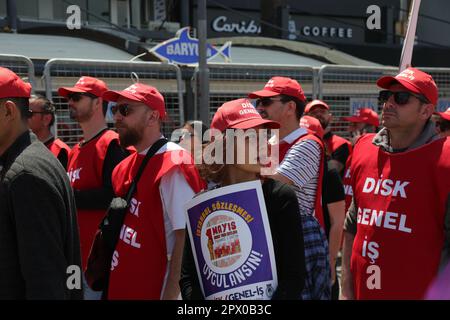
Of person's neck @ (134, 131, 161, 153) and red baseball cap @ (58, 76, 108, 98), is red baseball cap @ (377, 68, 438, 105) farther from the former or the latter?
red baseball cap @ (58, 76, 108, 98)

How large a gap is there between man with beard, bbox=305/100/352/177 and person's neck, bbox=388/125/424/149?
10.4 ft

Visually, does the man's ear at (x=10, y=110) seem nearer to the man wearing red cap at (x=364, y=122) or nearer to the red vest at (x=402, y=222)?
the red vest at (x=402, y=222)

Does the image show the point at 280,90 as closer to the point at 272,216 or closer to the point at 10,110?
the point at 272,216

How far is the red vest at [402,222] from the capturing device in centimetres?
333

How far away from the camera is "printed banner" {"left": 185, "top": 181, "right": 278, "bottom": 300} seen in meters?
2.76

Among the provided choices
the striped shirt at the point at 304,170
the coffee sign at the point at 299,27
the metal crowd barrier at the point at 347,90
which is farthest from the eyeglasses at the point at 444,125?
the coffee sign at the point at 299,27

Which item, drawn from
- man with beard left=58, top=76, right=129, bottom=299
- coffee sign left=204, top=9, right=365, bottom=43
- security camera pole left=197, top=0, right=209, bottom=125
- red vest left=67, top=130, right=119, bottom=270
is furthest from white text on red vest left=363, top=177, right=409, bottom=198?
coffee sign left=204, top=9, right=365, bottom=43

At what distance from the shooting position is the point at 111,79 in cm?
680

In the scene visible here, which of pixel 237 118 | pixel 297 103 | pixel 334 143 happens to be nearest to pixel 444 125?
pixel 334 143

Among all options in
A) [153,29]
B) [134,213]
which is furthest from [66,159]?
[153,29]

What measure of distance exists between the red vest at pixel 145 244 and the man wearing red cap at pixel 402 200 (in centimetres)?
96

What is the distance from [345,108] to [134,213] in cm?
559

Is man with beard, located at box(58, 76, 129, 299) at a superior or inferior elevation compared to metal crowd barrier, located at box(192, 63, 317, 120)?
inferior

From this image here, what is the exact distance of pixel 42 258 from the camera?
266cm
